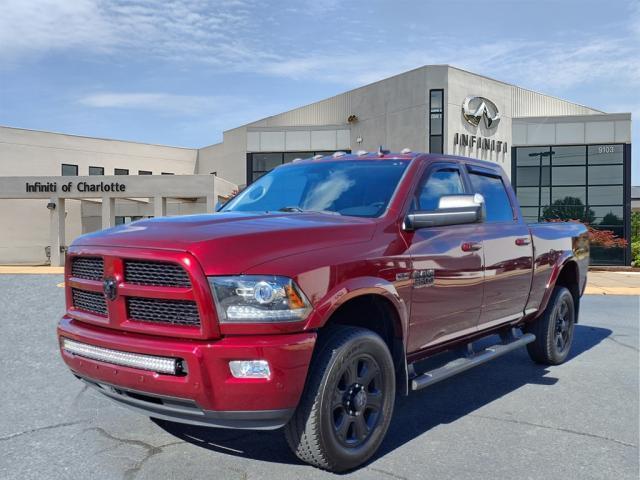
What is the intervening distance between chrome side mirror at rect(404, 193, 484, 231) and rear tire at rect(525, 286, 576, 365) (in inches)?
105

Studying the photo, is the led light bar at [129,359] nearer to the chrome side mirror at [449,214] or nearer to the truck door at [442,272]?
the truck door at [442,272]

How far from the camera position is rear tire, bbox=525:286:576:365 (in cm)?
596

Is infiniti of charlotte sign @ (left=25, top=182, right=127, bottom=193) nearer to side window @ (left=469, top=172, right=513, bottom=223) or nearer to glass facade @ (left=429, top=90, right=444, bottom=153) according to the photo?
glass facade @ (left=429, top=90, right=444, bottom=153)

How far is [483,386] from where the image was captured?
211 inches

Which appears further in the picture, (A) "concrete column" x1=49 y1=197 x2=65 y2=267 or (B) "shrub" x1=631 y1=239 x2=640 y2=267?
(A) "concrete column" x1=49 y1=197 x2=65 y2=267

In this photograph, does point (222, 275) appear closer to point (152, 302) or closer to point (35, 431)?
point (152, 302)

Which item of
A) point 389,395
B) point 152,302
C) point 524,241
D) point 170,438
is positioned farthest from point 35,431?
point 524,241

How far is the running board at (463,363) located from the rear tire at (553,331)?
45 centimetres

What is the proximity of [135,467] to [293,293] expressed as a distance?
1.49 m

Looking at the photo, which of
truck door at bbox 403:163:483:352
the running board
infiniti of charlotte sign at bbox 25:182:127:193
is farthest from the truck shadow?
infiniti of charlotte sign at bbox 25:182:127:193

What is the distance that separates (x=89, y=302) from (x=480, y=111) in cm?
2766

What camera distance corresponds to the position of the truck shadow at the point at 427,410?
379cm

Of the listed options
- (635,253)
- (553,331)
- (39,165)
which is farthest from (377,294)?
(39,165)

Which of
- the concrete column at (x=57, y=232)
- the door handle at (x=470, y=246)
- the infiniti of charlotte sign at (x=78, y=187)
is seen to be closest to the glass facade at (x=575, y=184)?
the infiniti of charlotte sign at (x=78, y=187)
